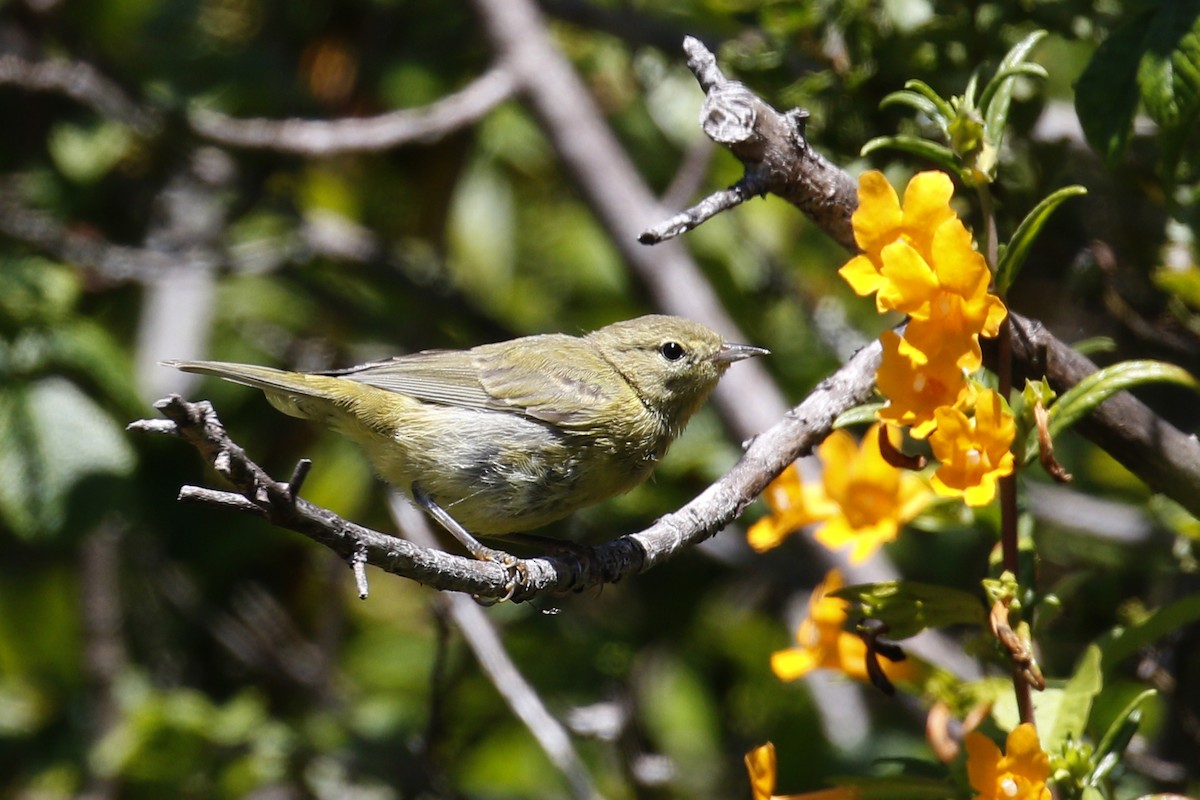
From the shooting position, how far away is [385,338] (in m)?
5.99

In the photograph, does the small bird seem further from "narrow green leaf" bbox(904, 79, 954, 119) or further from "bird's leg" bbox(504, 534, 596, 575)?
"narrow green leaf" bbox(904, 79, 954, 119)

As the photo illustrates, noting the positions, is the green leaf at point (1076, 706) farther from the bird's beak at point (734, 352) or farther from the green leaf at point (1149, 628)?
the bird's beak at point (734, 352)

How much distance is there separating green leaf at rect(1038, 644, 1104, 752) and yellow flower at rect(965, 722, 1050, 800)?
22 centimetres

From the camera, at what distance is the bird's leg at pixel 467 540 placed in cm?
254

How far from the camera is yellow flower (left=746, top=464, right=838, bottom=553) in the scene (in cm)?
283

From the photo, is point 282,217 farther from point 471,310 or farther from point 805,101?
point 805,101

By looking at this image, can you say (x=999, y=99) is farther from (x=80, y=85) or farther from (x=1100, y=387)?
(x=80, y=85)

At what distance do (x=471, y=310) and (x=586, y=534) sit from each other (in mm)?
1155

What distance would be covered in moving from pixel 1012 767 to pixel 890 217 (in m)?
0.92

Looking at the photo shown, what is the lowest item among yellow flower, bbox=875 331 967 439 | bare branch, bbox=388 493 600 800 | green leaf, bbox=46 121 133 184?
bare branch, bbox=388 493 600 800

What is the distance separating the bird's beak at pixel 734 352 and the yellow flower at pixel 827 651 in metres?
1.35

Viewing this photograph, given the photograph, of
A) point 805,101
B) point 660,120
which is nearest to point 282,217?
point 660,120

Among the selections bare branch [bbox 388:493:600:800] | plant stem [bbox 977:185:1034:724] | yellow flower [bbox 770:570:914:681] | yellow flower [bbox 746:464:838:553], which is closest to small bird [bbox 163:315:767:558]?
bare branch [bbox 388:493:600:800]

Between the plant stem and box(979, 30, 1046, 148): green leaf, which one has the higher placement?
box(979, 30, 1046, 148): green leaf
